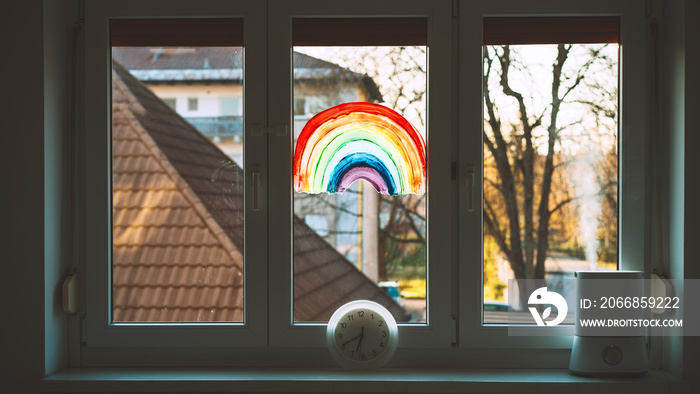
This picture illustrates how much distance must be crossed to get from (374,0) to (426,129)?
0.46m

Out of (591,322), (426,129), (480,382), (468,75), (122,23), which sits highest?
(122,23)

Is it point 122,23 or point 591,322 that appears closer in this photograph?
point 591,322

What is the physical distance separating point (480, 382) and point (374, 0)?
4.15 feet

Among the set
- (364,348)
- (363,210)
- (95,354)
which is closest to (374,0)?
(363,210)

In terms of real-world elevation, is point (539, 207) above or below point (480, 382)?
above

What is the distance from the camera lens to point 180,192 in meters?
2.21

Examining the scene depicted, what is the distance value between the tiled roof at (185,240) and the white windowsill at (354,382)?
0.23 meters

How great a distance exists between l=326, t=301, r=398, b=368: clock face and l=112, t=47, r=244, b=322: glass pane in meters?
0.38

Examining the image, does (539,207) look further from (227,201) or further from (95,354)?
(95,354)

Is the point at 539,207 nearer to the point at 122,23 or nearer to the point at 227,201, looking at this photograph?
the point at 227,201

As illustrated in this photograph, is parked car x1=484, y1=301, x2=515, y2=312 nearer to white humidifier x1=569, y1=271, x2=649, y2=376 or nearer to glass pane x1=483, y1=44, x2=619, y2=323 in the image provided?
glass pane x1=483, y1=44, x2=619, y2=323

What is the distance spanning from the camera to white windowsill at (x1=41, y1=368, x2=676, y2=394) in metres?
1.90

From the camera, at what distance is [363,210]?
2.12 m

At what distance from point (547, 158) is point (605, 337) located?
23.7 inches
